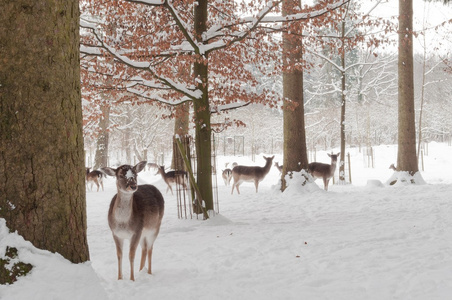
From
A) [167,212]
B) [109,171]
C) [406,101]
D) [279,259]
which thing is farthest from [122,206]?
[406,101]

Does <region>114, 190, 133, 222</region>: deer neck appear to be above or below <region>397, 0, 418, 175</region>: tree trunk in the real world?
below

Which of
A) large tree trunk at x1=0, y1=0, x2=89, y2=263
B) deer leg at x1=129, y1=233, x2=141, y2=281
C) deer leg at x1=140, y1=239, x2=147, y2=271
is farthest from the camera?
deer leg at x1=140, y1=239, x2=147, y2=271

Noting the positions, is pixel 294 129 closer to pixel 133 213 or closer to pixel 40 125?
pixel 133 213

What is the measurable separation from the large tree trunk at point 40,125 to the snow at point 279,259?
18 cm

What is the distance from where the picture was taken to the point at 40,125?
2.81 meters

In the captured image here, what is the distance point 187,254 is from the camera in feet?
18.1

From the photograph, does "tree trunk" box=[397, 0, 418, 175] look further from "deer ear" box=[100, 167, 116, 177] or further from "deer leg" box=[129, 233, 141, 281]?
"deer ear" box=[100, 167, 116, 177]

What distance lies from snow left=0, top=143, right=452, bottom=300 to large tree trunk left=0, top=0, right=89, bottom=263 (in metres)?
0.18

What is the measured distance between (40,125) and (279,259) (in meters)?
3.45

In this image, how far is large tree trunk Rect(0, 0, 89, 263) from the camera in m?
2.72

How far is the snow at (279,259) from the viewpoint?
2.93m

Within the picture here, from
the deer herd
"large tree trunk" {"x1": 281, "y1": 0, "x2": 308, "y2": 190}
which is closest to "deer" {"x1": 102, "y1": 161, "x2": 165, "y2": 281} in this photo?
the deer herd

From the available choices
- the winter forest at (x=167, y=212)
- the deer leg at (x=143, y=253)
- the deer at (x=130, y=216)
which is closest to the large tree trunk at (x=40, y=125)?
the winter forest at (x=167, y=212)

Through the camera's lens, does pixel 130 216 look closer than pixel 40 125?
No
